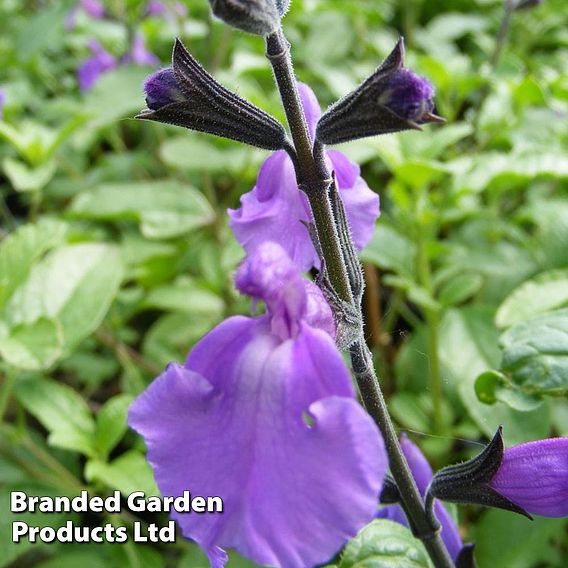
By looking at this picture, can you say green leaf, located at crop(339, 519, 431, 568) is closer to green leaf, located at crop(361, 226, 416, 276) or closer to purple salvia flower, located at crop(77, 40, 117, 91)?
green leaf, located at crop(361, 226, 416, 276)

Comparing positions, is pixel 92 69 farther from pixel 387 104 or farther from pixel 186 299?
pixel 387 104

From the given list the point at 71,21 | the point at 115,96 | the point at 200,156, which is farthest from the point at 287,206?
the point at 71,21

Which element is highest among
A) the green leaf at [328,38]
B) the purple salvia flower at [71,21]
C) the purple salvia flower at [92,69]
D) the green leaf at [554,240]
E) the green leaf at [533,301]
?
the purple salvia flower at [71,21]

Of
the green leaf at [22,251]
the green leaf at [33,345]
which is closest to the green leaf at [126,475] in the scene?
the green leaf at [33,345]

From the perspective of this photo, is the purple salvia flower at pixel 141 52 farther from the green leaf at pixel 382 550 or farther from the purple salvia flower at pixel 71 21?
the green leaf at pixel 382 550

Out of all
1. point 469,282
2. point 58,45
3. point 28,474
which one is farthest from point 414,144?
point 58,45

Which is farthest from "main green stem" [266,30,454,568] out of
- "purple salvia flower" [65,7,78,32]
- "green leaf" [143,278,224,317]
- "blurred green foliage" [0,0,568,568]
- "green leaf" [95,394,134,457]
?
"purple salvia flower" [65,7,78,32]
